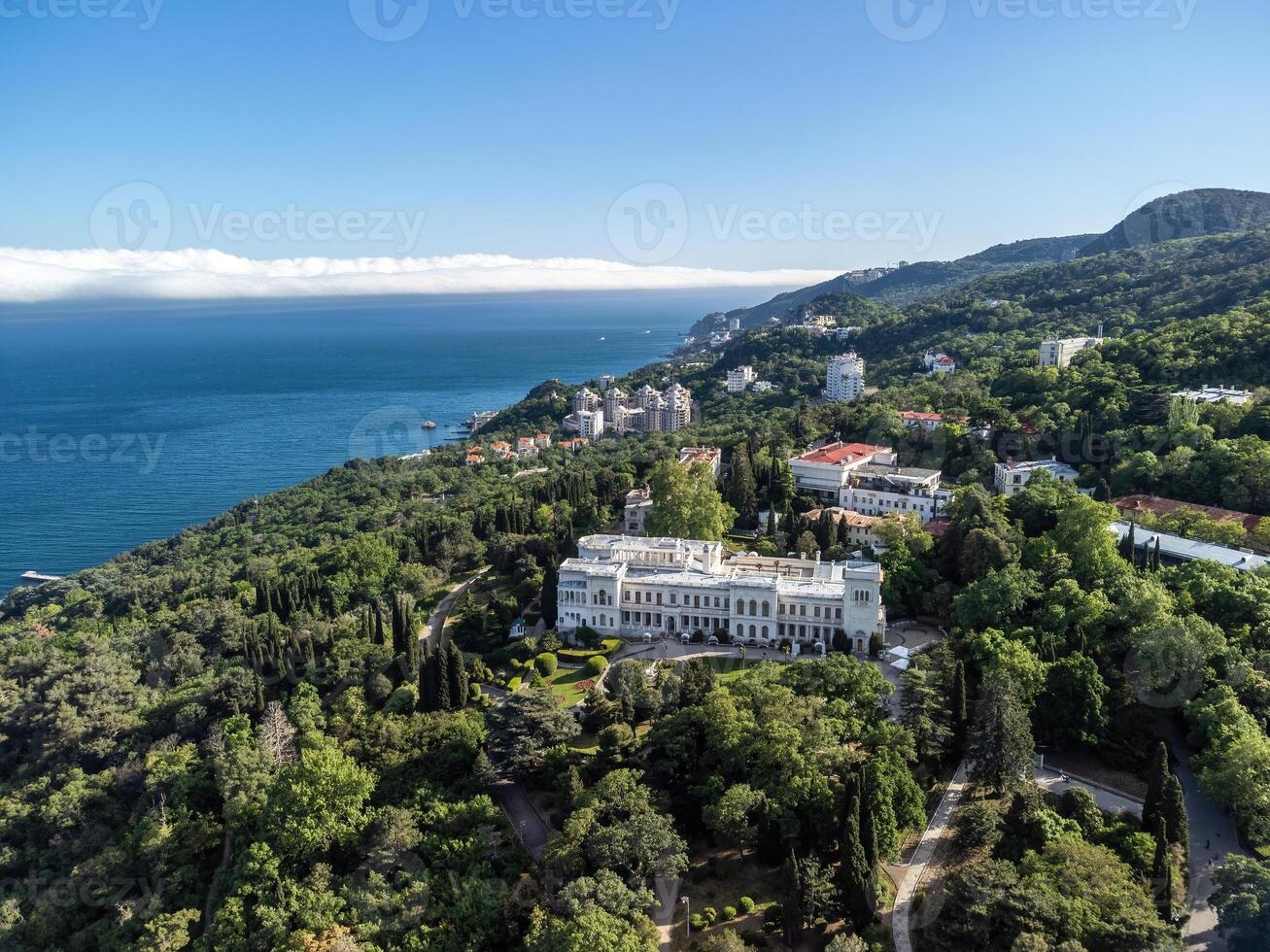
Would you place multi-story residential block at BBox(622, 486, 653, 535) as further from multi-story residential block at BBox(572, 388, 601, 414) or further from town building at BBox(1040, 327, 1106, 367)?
multi-story residential block at BBox(572, 388, 601, 414)

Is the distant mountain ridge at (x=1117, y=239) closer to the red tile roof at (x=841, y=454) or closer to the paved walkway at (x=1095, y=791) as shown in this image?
the red tile roof at (x=841, y=454)

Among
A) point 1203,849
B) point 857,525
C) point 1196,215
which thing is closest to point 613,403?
point 857,525

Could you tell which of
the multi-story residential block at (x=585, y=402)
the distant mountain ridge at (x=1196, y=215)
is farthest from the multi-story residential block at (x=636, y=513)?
the distant mountain ridge at (x=1196, y=215)

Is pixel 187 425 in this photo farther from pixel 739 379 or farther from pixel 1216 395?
pixel 1216 395

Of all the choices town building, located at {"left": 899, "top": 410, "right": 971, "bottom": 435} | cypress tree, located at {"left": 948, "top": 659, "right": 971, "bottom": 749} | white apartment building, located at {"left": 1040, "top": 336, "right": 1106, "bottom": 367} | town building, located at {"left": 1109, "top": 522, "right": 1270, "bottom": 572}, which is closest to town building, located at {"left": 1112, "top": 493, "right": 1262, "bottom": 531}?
town building, located at {"left": 1109, "top": 522, "right": 1270, "bottom": 572}

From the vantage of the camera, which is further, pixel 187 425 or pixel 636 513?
pixel 187 425

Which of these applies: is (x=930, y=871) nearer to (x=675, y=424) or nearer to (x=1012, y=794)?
(x=1012, y=794)
